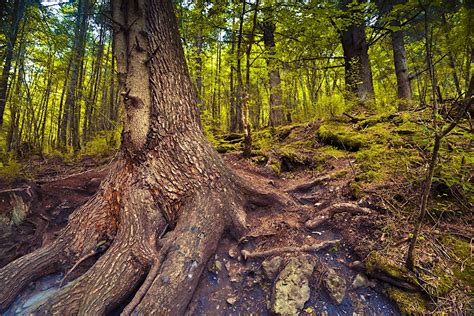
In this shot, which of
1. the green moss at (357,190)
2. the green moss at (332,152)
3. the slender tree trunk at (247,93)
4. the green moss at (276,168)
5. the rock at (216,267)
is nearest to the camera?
the rock at (216,267)

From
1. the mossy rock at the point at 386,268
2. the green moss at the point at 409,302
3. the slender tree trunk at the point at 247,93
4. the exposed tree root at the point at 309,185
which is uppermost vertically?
the slender tree trunk at the point at 247,93

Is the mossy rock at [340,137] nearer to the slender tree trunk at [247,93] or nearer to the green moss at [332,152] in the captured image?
the green moss at [332,152]

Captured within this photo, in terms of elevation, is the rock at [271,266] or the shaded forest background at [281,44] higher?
the shaded forest background at [281,44]

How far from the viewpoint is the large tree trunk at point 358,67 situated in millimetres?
7121

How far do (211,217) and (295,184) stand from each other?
181 centimetres

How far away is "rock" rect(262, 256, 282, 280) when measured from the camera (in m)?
2.37

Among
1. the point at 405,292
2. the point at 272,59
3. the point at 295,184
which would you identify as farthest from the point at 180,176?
the point at 272,59

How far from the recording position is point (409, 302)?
6.07 ft

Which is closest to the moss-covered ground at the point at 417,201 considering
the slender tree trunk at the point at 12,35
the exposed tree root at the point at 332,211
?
the exposed tree root at the point at 332,211

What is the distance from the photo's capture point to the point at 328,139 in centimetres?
528

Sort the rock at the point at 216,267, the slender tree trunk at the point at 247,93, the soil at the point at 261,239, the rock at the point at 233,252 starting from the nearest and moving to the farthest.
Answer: the soil at the point at 261,239
the rock at the point at 216,267
the rock at the point at 233,252
the slender tree trunk at the point at 247,93

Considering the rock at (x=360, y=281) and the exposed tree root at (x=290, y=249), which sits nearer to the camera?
the rock at (x=360, y=281)

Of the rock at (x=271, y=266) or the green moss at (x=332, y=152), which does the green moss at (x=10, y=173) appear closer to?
the rock at (x=271, y=266)

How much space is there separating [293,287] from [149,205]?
1949mm
